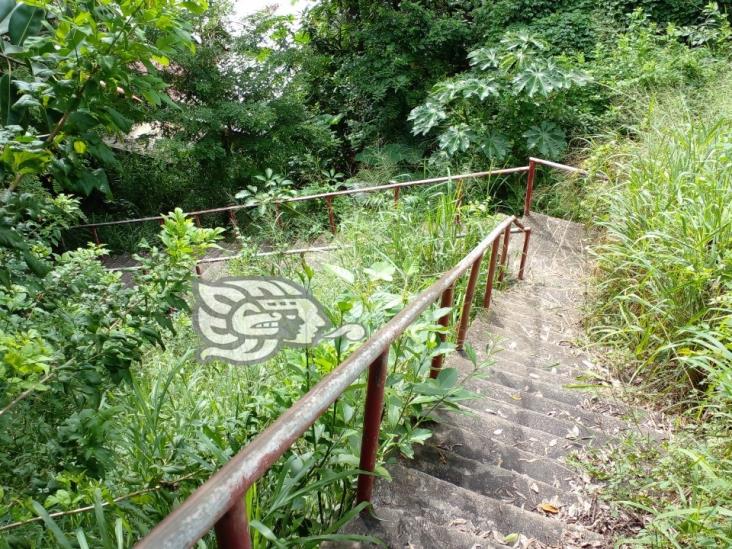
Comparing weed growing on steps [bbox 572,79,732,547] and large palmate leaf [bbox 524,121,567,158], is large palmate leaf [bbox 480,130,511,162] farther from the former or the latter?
weed growing on steps [bbox 572,79,732,547]

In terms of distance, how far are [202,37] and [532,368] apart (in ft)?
27.9

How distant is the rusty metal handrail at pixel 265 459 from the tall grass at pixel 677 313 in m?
1.01

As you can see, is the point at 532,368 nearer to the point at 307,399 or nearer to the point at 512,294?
the point at 512,294

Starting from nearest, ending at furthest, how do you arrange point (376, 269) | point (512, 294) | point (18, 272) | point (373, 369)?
point (18, 272) < point (373, 369) < point (376, 269) < point (512, 294)

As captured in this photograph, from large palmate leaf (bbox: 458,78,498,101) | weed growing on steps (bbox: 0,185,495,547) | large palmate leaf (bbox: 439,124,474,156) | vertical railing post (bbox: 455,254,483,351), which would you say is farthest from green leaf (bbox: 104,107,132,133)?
large palmate leaf (bbox: 458,78,498,101)

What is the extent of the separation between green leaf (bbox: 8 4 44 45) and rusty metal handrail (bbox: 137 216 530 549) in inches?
39.1

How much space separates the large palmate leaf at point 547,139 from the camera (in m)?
6.85

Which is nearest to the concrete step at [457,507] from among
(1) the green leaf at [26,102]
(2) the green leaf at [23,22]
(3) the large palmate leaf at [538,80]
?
(1) the green leaf at [26,102]

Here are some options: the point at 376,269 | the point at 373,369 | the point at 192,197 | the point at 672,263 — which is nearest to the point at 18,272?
the point at 373,369

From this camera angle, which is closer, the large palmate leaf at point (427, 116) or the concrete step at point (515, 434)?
the concrete step at point (515, 434)

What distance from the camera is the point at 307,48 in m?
10.0

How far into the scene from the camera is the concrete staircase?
5.49 feet

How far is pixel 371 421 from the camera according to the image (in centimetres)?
150

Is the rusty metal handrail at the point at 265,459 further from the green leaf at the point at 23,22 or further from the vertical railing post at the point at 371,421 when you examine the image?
the green leaf at the point at 23,22
